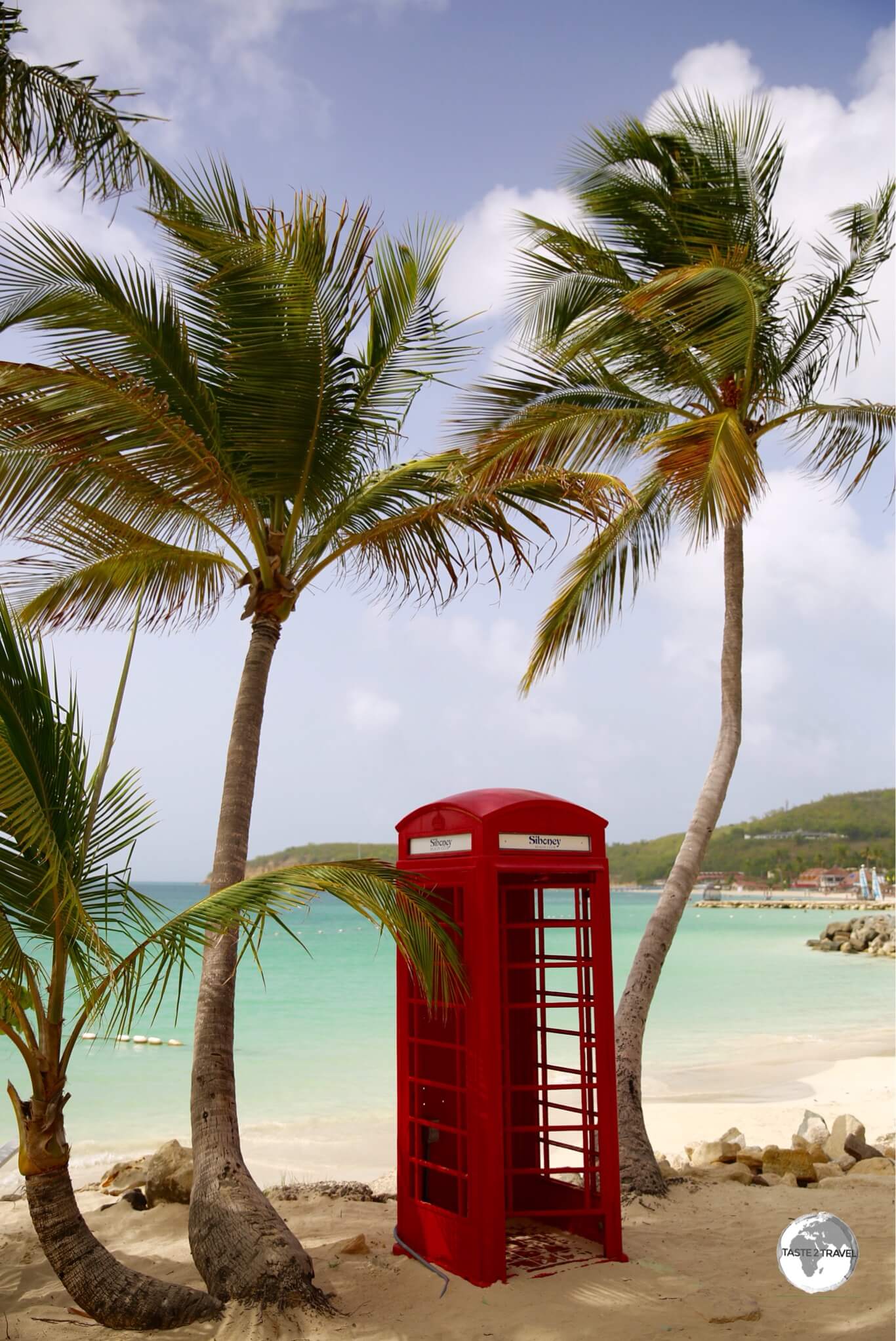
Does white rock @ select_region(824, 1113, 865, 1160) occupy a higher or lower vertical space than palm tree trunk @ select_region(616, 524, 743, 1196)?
lower

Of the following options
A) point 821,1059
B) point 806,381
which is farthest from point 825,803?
point 806,381

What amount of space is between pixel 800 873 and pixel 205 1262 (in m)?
111

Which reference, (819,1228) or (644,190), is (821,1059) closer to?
(819,1228)

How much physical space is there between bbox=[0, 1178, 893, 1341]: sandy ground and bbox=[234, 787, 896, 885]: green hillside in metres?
87.7

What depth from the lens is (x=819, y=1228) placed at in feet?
20.6

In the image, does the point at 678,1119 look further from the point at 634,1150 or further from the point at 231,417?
the point at 231,417

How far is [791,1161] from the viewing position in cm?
821

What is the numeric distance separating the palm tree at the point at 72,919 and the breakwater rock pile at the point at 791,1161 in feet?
14.3

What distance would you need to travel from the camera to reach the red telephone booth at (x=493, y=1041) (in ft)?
17.3

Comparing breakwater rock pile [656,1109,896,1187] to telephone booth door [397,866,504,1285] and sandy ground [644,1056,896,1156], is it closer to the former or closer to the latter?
sandy ground [644,1056,896,1156]

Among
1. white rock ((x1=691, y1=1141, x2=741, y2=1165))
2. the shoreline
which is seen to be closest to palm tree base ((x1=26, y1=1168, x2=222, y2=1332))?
white rock ((x1=691, y1=1141, x2=741, y2=1165))

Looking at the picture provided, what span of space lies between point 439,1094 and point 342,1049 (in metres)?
15.9

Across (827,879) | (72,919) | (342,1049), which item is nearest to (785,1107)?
(342,1049)

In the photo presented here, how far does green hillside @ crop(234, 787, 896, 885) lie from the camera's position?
9762 cm
